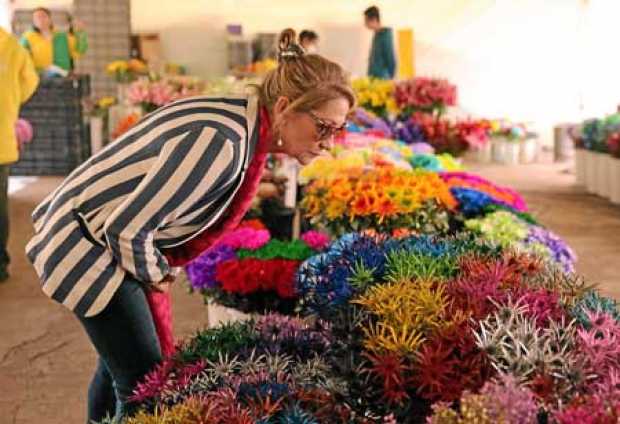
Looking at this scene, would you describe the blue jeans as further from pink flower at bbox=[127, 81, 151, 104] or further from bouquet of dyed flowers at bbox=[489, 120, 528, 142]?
bouquet of dyed flowers at bbox=[489, 120, 528, 142]

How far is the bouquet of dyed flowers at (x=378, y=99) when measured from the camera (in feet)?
21.5

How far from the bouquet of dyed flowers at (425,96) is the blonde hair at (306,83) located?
4514 mm

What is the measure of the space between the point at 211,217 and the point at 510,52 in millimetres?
11623

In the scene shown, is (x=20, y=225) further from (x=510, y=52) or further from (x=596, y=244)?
(x=510, y=52)

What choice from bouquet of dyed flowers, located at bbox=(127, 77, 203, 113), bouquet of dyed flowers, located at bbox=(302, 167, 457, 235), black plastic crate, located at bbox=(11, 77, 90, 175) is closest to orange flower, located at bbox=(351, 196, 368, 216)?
bouquet of dyed flowers, located at bbox=(302, 167, 457, 235)

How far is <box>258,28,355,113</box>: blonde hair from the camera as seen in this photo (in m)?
1.81

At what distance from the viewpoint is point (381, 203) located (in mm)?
3236

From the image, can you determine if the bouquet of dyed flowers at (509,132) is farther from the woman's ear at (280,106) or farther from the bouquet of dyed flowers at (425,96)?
the woman's ear at (280,106)

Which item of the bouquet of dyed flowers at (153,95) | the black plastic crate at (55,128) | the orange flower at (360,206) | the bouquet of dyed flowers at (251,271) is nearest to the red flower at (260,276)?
the bouquet of dyed flowers at (251,271)

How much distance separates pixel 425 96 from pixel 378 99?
44 centimetres

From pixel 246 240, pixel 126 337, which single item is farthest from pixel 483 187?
pixel 126 337

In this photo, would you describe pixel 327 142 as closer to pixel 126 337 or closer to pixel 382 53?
pixel 126 337

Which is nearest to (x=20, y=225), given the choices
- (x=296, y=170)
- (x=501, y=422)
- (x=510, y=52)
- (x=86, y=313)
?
(x=296, y=170)

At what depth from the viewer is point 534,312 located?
47.7 inches
